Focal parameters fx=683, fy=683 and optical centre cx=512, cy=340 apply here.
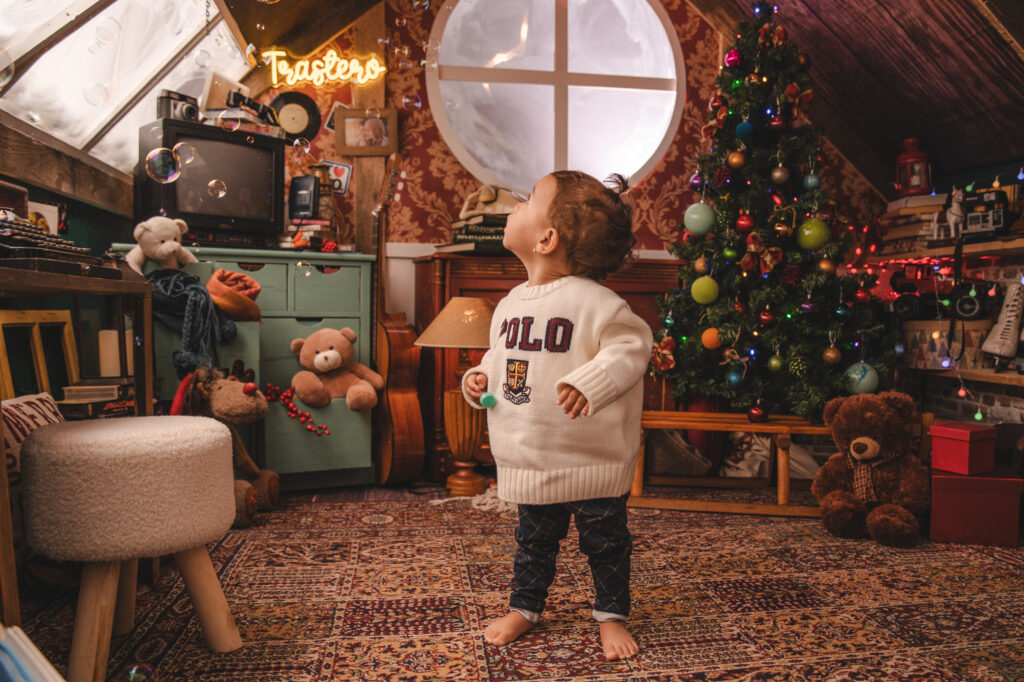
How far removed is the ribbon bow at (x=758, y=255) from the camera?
9.75 feet

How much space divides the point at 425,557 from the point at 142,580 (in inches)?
30.7

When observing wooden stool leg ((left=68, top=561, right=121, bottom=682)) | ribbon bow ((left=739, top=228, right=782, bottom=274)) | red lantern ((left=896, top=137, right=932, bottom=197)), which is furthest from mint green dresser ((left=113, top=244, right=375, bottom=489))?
red lantern ((left=896, top=137, right=932, bottom=197))

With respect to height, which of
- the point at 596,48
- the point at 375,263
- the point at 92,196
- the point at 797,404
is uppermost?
the point at 596,48

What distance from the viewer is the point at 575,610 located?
5.73ft

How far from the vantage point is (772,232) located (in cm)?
304

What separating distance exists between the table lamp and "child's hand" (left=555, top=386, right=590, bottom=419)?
53.0 inches

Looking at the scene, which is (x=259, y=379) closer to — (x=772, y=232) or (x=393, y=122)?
(x=393, y=122)

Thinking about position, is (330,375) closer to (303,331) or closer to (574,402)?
(303,331)

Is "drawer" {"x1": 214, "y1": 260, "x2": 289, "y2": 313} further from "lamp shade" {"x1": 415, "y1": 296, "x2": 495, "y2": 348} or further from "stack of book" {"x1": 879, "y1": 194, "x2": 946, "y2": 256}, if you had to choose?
"stack of book" {"x1": 879, "y1": 194, "x2": 946, "y2": 256}

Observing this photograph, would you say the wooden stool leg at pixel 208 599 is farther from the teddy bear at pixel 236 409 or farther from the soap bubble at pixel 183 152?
the soap bubble at pixel 183 152

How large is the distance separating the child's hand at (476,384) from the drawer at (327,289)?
5.02ft

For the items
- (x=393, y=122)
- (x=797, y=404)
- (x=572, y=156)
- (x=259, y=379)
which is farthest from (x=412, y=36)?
(x=797, y=404)

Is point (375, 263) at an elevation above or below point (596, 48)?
below

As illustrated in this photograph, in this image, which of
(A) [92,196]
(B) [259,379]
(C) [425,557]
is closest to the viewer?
(C) [425,557]
